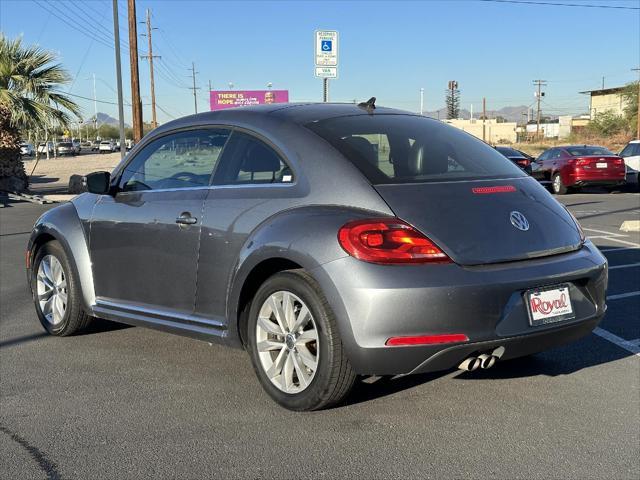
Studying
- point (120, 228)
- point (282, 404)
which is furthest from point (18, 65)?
point (282, 404)

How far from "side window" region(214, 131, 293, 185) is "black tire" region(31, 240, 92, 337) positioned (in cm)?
164

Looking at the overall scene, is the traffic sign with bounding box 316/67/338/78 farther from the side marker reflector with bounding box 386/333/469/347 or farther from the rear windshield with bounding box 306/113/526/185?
the side marker reflector with bounding box 386/333/469/347

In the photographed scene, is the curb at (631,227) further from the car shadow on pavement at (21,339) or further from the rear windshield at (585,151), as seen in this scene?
the rear windshield at (585,151)

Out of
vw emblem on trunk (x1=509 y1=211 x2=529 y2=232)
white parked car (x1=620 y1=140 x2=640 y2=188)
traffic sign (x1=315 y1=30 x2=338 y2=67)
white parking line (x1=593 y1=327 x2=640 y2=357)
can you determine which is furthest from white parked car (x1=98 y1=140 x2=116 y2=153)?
vw emblem on trunk (x1=509 y1=211 x2=529 y2=232)

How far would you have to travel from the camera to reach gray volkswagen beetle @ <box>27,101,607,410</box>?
10.8 ft

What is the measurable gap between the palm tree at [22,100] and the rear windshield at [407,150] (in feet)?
59.3

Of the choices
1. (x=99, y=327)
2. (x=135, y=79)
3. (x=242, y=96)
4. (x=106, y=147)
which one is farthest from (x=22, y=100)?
(x=106, y=147)

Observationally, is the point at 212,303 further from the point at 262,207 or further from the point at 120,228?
the point at 120,228

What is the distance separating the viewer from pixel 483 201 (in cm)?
362

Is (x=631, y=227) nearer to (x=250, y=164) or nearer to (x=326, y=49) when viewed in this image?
(x=326, y=49)

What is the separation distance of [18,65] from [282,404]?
1937 cm

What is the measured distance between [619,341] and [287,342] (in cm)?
275

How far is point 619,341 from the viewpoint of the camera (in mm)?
5086

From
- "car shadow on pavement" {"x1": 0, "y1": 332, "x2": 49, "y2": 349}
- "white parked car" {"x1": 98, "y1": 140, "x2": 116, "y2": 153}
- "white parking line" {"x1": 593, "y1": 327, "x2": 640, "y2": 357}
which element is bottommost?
"car shadow on pavement" {"x1": 0, "y1": 332, "x2": 49, "y2": 349}
